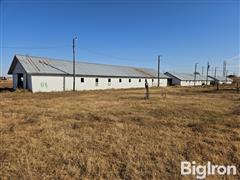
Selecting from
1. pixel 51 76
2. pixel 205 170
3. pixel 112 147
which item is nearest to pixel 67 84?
pixel 51 76

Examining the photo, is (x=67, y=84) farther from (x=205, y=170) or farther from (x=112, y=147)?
(x=205, y=170)

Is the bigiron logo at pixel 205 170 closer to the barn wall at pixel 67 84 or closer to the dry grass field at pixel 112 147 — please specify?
the dry grass field at pixel 112 147

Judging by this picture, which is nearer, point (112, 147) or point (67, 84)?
point (112, 147)

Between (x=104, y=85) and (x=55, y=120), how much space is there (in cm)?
2554

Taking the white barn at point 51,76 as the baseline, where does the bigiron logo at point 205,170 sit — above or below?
below

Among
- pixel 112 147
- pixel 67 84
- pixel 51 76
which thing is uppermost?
pixel 51 76

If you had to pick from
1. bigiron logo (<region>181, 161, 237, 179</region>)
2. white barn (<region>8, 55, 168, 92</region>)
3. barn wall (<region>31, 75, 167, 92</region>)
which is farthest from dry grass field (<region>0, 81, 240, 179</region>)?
white barn (<region>8, 55, 168, 92</region>)

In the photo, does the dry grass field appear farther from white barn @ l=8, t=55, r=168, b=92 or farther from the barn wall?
white barn @ l=8, t=55, r=168, b=92

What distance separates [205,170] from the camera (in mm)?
4172

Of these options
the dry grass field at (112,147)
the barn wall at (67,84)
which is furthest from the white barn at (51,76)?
the dry grass field at (112,147)

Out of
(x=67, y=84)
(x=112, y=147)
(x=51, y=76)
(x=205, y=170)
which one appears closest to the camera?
(x=205, y=170)

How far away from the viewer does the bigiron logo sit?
4030mm

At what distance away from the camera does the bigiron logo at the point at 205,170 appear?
4030mm

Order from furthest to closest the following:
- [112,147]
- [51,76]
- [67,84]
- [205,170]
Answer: [67,84] → [51,76] → [112,147] → [205,170]
